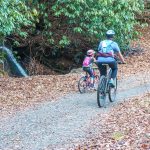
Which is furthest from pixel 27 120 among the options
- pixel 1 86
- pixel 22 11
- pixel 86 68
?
pixel 22 11

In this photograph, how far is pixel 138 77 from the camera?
55.6 feet

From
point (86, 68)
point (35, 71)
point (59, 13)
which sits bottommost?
point (35, 71)

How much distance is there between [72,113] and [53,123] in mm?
1043

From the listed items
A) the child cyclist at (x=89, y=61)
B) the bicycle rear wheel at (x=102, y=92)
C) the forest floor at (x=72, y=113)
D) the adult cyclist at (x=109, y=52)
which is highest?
the adult cyclist at (x=109, y=52)

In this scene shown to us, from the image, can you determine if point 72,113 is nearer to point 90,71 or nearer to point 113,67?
point 113,67

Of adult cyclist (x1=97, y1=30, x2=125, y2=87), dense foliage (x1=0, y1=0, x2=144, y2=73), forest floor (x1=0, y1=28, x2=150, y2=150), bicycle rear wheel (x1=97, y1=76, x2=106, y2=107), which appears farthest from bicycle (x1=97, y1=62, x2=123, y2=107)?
dense foliage (x1=0, y1=0, x2=144, y2=73)

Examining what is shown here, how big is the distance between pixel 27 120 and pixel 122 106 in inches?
95.9

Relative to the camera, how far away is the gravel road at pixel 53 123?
8570 mm

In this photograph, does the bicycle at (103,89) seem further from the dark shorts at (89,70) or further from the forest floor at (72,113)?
the dark shorts at (89,70)

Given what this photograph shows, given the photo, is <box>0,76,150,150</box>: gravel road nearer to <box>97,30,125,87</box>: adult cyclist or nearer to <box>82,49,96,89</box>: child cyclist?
<box>82,49,96,89</box>: child cyclist

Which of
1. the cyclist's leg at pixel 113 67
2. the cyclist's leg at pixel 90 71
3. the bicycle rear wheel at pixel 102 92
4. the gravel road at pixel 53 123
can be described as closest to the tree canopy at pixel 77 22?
the cyclist's leg at pixel 90 71

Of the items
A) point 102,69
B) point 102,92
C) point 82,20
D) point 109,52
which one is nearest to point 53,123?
Answer: point 102,92

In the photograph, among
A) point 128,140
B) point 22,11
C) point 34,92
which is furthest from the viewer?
point 22,11

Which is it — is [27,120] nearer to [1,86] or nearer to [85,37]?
[1,86]
